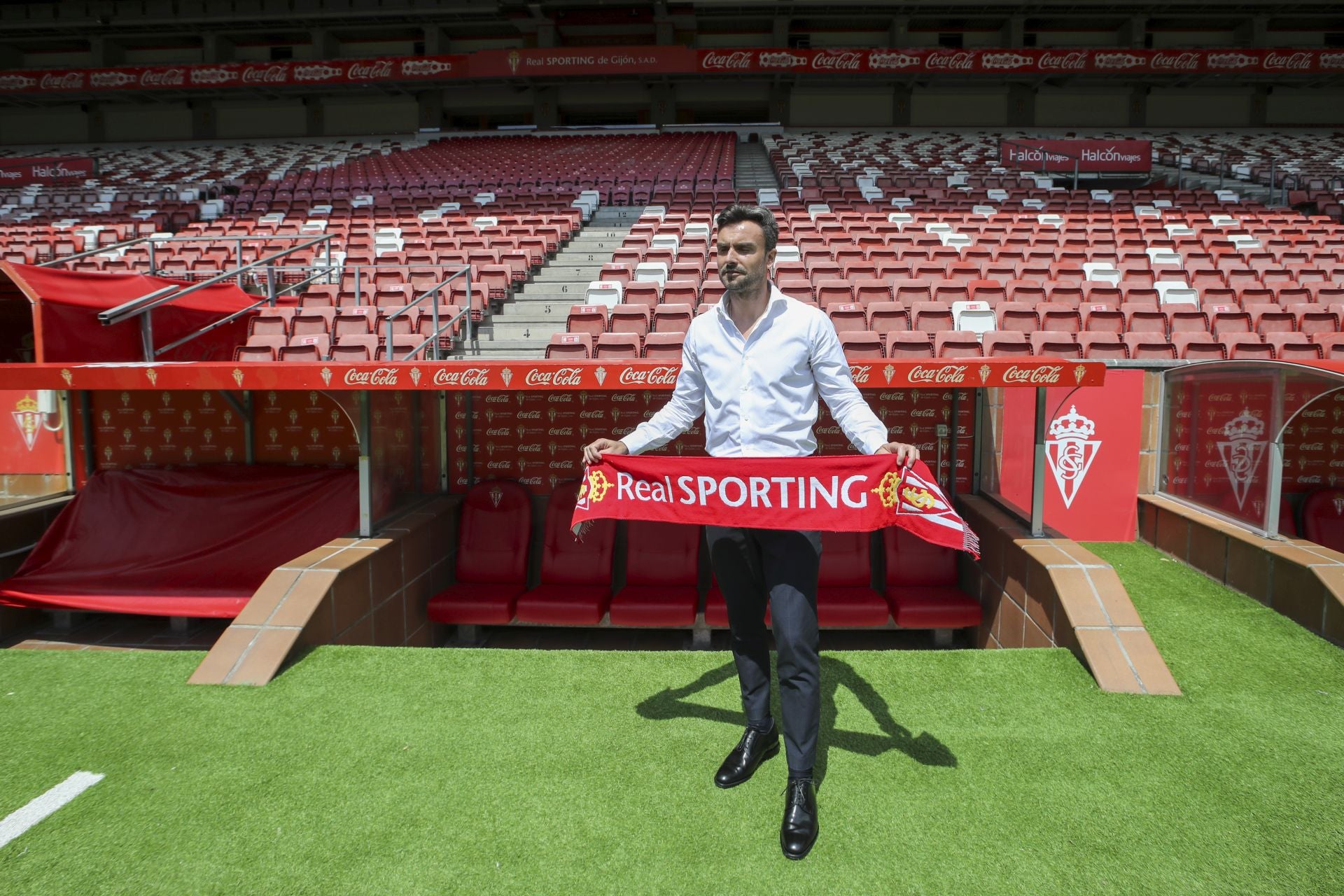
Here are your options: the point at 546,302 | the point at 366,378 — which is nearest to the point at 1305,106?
the point at 546,302

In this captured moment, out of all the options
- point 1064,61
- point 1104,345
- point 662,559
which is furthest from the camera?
point 1064,61

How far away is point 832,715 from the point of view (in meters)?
3.43

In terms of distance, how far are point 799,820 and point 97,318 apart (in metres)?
6.27

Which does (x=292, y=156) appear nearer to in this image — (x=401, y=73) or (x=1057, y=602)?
(x=401, y=73)

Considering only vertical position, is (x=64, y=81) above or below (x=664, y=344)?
above

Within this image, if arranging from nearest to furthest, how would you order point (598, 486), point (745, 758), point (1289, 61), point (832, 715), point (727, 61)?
point (745, 758)
point (598, 486)
point (832, 715)
point (1289, 61)
point (727, 61)

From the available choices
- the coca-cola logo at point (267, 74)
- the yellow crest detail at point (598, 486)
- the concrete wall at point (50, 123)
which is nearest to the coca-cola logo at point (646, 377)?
the yellow crest detail at point (598, 486)

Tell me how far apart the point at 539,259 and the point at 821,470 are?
9.83 meters

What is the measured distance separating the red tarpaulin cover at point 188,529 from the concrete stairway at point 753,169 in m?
13.8

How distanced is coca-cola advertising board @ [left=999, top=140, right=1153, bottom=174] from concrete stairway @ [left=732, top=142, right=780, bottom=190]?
19.1 ft

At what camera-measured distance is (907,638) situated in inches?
221

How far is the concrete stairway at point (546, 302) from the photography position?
8375 mm

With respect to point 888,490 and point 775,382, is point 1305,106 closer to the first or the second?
point 888,490

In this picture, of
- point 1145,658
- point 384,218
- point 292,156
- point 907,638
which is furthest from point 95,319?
point 292,156
